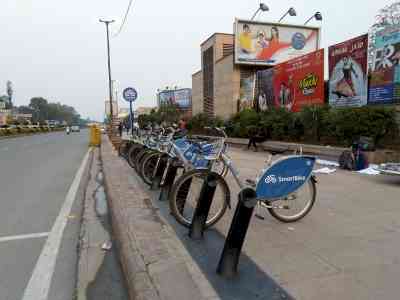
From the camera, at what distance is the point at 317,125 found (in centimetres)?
1243

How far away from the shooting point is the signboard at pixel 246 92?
66.9 ft

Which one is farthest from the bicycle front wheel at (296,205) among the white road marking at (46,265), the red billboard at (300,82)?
the red billboard at (300,82)

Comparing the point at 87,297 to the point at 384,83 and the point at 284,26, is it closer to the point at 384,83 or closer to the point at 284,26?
the point at 384,83

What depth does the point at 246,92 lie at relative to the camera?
21297mm

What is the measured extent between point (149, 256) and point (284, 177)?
6.38 feet

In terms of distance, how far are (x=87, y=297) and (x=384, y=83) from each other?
34.3ft

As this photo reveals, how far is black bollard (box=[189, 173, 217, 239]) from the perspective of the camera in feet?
12.3

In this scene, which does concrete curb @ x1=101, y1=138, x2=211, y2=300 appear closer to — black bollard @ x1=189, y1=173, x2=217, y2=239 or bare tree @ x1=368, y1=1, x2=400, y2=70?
black bollard @ x1=189, y1=173, x2=217, y2=239

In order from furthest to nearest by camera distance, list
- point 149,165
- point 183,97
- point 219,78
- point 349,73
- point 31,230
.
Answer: point 183,97 < point 219,78 < point 349,73 < point 149,165 < point 31,230

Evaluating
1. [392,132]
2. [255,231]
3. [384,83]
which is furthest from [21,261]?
[384,83]

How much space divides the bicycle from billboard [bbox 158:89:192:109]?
58.4 meters

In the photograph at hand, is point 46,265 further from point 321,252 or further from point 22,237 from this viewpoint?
point 321,252

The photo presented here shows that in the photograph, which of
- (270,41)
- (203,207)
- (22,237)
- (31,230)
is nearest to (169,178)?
(203,207)

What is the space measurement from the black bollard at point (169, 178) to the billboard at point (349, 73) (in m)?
8.31
